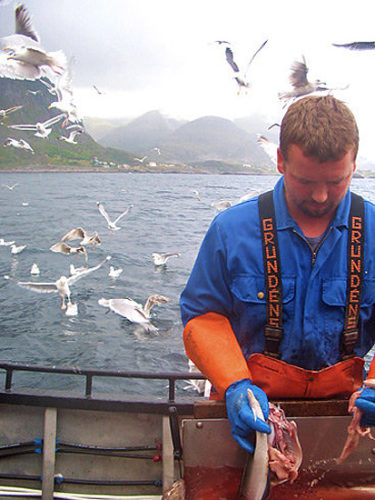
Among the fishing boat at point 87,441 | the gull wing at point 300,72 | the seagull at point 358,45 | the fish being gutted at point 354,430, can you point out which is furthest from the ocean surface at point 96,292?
the fish being gutted at point 354,430

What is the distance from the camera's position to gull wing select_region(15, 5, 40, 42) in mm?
11266

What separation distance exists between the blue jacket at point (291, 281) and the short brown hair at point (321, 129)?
296mm

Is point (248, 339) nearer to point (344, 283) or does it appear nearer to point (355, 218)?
point (344, 283)

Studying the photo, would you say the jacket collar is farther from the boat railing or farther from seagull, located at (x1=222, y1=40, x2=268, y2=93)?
seagull, located at (x1=222, y1=40, x2=268, y2=93)

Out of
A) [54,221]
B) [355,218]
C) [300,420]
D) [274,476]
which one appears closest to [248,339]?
[300,420]

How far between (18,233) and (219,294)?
31.5 m

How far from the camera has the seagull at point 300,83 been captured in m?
10.9

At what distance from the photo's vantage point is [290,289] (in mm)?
1947

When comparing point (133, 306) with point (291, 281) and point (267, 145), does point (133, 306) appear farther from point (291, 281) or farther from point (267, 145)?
point (291, 281)

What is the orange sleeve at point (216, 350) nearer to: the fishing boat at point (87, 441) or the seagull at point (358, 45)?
the fishing boat at point (87, 441)

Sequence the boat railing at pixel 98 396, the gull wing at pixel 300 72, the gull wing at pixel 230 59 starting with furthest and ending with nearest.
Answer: the gull wing at pixel 230 59
the gull wing at pixel 300 72
the boat railing at pixel 98 396

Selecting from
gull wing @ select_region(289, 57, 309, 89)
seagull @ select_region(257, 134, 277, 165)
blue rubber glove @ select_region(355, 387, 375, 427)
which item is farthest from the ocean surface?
blue rubber glove @ select_region(355, 387, 375, 427)

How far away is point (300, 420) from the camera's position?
75.0 inches

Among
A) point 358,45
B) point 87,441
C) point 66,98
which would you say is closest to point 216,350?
point 87,441
